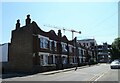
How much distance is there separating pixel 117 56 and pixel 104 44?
53.6 metres

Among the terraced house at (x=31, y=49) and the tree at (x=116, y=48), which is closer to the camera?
the terraced house at (x=31, y=49)

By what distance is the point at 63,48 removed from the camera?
5297 cm

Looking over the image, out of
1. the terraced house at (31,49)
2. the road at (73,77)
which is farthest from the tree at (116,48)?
the road at (73,77)

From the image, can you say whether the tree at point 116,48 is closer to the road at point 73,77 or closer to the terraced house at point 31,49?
the terraced house at point 31,49

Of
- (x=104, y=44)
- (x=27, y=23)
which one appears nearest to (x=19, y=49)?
(x=27, y=23)

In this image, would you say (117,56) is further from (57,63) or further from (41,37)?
(41,37)

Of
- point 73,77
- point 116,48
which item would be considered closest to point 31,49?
point 73,77

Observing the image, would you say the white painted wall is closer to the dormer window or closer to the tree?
the dormer window

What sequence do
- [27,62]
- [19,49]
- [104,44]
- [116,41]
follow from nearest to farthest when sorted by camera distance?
1. [27,62]
2. [19,49]
3. [116,41]
4. [104,44]

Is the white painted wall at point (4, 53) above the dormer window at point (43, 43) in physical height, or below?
below

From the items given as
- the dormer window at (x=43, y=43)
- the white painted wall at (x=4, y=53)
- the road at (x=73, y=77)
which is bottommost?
the road at (x=73, y=77)

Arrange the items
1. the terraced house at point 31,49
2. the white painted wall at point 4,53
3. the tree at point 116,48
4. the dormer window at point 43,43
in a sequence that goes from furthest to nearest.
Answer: the tree at point 116,48 → the white painted wall at point 4,53 → the dormer window at point 43,43 → the terraced house at point 31,49

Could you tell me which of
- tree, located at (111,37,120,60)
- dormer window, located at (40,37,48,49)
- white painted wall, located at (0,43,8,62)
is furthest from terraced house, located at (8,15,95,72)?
tree, located at (111,37,120,60)

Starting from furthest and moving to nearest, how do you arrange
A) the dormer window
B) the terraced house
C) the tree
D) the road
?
the tree, the dormer window, the terraced house, the road
